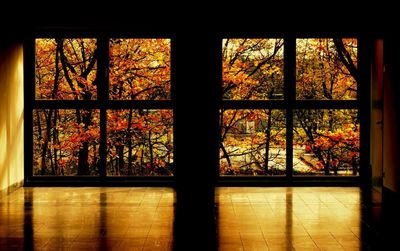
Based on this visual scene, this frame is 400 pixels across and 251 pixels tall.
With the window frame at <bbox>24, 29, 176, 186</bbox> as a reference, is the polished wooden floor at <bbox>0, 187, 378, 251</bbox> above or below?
below

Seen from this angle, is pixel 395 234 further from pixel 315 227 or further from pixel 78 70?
pixel 78 70

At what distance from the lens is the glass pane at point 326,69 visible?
1002 centimetres

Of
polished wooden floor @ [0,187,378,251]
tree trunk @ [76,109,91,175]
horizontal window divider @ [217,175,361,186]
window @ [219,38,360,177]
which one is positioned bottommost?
polished wooden floor @ [0,187,378,251]

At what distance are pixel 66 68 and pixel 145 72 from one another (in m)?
1.29

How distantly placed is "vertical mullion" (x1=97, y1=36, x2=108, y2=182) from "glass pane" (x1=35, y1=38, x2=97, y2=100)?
0.09 meters

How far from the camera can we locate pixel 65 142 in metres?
10.1

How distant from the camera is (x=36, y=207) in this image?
25.5ft

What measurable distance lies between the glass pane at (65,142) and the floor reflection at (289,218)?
2274mm

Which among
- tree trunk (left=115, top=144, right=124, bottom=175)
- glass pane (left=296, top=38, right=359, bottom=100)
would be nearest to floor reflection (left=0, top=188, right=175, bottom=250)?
tree trunk (left=115, top=144, right=124, bottom=175)

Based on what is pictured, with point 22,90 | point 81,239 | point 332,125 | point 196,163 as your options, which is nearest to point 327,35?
point 332,125

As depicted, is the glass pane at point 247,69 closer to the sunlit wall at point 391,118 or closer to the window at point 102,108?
the window at point 102,108

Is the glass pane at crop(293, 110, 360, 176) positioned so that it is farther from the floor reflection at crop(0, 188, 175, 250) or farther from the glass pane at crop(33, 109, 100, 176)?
the glass pane at crop(33, 109, 100, 176)

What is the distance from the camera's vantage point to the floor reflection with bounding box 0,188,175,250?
5754 millimetres

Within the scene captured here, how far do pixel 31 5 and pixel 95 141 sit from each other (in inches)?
98.1
